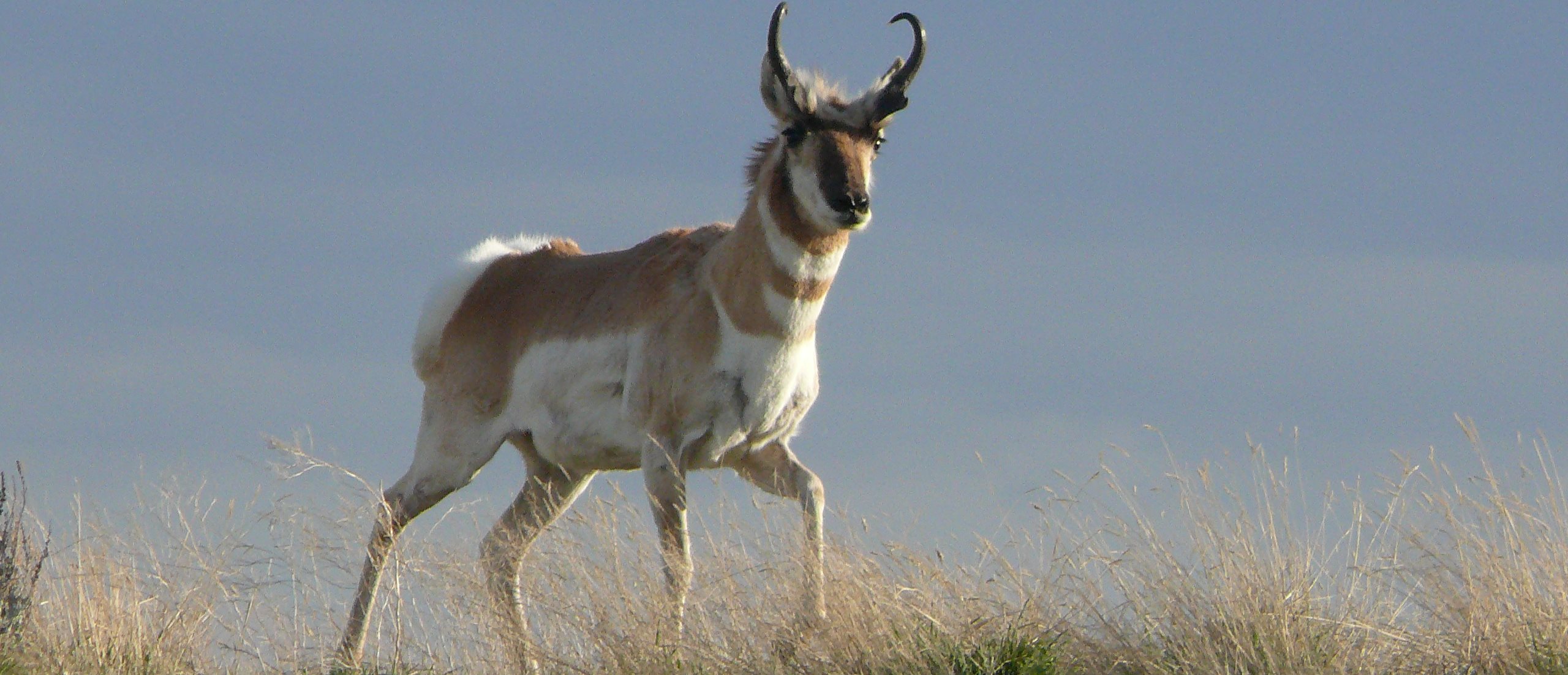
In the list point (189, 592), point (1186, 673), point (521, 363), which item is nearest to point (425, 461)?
point (521, 363)

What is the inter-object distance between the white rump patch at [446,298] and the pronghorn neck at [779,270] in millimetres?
2384

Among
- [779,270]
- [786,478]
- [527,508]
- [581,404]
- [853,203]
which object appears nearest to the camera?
[853,203]

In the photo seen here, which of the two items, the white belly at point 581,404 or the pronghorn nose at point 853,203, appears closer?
the pronghorn nose at point 853,203

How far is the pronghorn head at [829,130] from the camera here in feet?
29.7

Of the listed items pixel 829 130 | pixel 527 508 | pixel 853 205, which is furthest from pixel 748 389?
pixel 527 508

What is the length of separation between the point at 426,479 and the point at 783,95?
3.44 m

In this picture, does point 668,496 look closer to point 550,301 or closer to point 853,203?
point 853,203

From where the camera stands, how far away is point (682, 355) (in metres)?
9.52

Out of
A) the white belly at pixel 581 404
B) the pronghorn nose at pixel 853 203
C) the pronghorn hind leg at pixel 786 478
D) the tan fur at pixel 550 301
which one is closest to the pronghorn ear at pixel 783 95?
the pronghorn nose at pixel 853 203

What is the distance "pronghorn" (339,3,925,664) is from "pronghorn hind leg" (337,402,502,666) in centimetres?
1

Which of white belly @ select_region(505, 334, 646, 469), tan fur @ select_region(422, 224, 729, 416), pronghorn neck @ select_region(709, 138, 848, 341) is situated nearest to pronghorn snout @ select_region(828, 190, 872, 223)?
pronghorn neck @ select_region(709, 138, 848, 341)

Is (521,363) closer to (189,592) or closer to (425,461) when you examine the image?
(425,461)

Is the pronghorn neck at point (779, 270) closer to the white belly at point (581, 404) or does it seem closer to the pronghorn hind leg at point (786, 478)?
the pronghorn hind leg at point (786, 478)

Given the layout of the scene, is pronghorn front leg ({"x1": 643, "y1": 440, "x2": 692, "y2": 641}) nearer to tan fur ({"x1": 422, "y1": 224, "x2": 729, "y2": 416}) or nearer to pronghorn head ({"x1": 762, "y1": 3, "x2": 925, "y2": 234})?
tan fur ({"x1": 422, "y1": 224, "x2": 729, "y2": 416})
